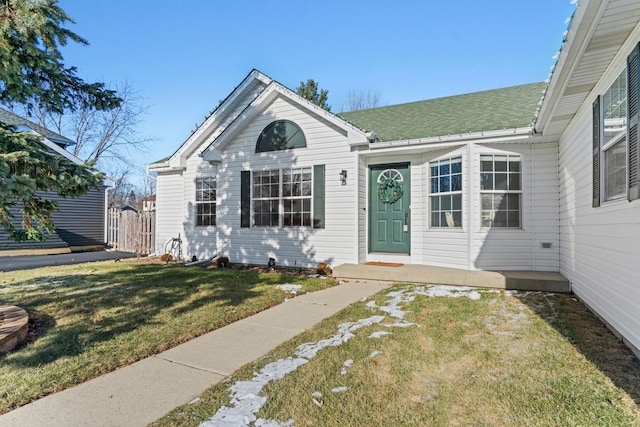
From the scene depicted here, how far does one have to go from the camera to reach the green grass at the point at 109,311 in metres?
3.01

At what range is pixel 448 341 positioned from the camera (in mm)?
3732

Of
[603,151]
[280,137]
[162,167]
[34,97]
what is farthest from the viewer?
[162,167]

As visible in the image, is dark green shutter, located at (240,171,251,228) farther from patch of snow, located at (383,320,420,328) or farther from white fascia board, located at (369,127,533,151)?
patch of snow, located at (383,320,420,328)

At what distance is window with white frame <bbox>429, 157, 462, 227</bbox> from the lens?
7.50 m

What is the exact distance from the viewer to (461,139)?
286 inches

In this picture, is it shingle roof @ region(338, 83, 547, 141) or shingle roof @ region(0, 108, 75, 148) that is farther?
shingle roof @ region(0, 108, 75, 148)

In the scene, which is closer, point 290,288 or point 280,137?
point 290,288

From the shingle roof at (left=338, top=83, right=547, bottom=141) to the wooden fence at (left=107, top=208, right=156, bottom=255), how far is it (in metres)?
8.61

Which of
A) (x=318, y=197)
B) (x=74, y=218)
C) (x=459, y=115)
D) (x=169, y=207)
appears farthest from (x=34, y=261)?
(x=459, y=115)

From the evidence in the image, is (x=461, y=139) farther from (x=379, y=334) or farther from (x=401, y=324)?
(x=379, y=334)

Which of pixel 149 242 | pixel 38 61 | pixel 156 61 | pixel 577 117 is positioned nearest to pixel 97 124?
pixel 156 61

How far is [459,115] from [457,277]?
4227 mm

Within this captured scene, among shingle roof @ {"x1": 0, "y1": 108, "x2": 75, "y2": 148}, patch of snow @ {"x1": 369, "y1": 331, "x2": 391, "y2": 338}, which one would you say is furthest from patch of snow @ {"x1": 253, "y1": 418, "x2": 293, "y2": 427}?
shingle roof @ {"x1": 0, "y1": 108, "x2": 75, "y2": 148}

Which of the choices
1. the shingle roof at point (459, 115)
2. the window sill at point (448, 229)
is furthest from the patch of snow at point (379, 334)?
the shingle roof at point (459, 115)
